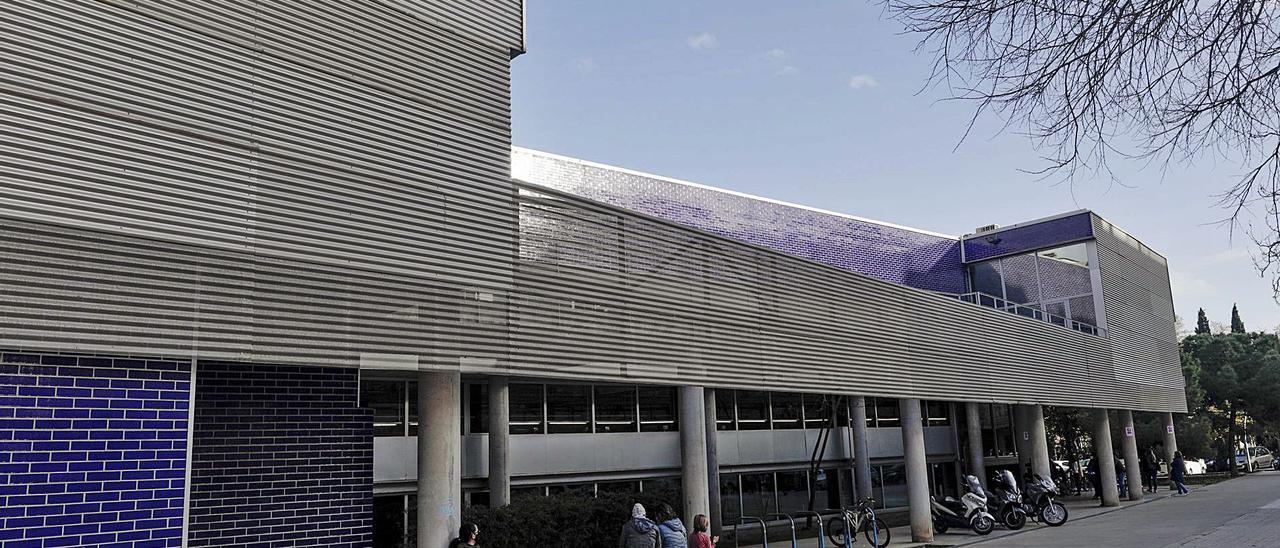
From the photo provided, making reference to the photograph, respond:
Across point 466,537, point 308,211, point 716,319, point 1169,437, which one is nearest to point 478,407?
point 716,319

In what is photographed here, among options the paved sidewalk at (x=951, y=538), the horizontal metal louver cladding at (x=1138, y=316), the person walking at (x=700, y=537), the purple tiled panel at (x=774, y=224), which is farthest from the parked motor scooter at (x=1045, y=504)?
the person walking at (x=700, y=537)

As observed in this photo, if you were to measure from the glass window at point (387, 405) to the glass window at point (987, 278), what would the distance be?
20.4 metres

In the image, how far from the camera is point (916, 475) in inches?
727

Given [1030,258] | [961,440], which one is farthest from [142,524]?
[1030,258]

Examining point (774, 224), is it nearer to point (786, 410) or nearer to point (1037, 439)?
point (786, 410)

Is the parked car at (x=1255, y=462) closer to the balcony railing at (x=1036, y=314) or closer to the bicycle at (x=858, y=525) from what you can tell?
the balcony railing at (x=1036, y=314)

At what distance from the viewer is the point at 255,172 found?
885 cm

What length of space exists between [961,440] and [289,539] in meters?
22.6

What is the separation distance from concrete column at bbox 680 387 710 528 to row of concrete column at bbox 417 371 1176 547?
0.01 m

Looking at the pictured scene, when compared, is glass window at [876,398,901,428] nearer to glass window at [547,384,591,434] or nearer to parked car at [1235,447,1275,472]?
glass window at [547,384,591,434]

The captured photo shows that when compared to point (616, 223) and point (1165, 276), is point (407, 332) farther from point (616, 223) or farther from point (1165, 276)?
point (1165, 276)

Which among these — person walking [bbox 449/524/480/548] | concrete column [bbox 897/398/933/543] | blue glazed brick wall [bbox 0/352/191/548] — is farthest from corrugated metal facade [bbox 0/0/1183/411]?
concrete column [bbox 897/398/933/543]

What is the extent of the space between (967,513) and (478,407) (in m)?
10.2

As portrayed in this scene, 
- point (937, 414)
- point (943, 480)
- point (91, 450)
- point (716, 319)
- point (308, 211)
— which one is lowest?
point (943, 480)
